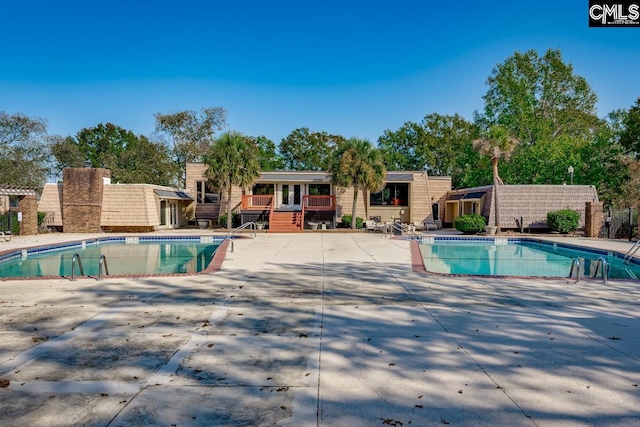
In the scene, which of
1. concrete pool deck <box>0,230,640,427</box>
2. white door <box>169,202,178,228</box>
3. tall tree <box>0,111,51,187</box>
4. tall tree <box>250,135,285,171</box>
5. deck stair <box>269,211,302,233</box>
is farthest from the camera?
tall tree <box>250,135,285,171</box>

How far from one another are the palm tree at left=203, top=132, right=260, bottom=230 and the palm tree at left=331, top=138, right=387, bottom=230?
5.04 metres

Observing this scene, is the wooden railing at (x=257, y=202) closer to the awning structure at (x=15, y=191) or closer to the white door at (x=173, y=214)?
the white door at (x=173, y=214)

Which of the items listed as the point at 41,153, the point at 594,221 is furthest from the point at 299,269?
the point at 41,153

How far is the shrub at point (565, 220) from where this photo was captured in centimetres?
2230

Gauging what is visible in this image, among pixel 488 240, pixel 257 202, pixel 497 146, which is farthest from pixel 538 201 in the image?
pixel 257 202

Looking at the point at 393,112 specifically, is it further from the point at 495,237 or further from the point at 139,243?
the point at 139,243

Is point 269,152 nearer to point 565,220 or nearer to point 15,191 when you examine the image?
point 15,191

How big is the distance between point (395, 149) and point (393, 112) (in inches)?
325

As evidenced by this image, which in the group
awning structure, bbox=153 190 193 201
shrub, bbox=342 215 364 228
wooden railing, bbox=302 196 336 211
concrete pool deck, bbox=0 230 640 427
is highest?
awning structure, bbox=153 190 193 201

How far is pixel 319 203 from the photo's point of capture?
1040 inches

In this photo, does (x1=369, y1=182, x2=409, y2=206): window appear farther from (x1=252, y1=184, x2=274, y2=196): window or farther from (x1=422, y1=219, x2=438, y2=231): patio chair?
(x1=252, y1=184, x2=274, y2=196): window

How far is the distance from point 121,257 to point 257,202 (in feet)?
39.1

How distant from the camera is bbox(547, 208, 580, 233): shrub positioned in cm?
2230

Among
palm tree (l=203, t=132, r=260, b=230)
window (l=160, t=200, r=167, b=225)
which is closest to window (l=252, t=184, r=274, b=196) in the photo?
palm tree (l=203, t=132, r=260, b=230)
